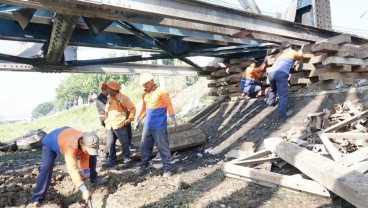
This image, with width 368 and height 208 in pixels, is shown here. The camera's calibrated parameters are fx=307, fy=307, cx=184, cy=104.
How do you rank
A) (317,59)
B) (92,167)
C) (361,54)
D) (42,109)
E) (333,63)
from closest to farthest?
(92,167)
(333,63)
(317,59)
(361,54)
(42,109)

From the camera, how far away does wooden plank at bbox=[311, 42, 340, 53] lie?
6.02 metres

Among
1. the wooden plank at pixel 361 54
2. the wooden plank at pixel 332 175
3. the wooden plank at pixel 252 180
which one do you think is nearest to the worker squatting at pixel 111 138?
the wooden plank at pixel 252 180

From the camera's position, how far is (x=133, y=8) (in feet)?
11.9

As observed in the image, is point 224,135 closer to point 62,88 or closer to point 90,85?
point 90,85

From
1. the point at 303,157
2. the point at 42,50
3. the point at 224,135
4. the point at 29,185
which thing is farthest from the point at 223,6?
the point at 29,185

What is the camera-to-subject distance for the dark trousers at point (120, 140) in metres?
6.16

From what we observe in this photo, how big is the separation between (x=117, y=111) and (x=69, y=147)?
2.48 metres

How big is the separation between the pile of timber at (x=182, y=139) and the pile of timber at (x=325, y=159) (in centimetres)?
199

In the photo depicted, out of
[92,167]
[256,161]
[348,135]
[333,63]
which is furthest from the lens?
[333,63]

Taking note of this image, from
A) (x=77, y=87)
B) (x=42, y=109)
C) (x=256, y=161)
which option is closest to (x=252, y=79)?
(x=256, y=161)

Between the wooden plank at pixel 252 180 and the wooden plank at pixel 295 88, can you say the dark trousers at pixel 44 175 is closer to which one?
the wooden plank at pixel 252 180

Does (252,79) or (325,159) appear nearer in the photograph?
(325,159)

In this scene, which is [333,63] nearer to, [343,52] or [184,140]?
[343,52]

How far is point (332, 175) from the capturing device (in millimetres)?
3305
